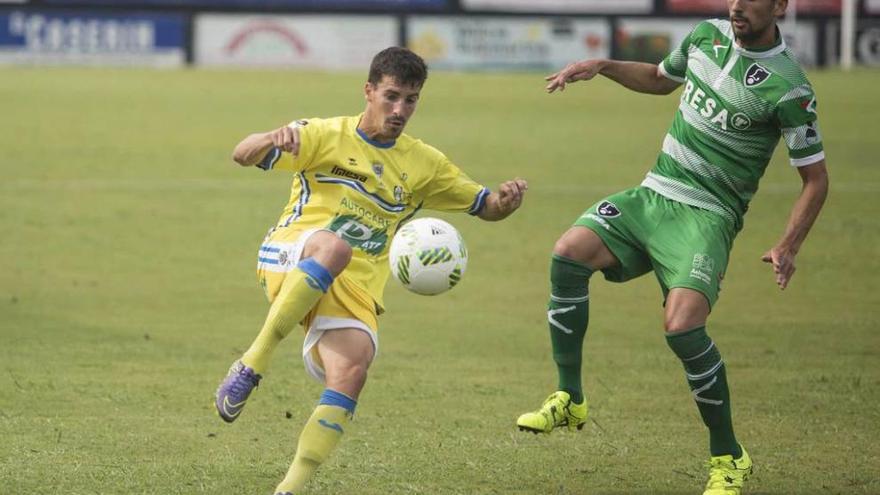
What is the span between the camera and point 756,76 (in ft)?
26.8

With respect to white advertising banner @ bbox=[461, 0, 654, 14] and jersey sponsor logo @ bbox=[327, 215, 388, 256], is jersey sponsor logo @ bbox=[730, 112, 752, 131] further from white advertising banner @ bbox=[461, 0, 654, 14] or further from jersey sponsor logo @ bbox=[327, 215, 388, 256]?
white advertising banner @ bbox=[461, 0, 654, 14]

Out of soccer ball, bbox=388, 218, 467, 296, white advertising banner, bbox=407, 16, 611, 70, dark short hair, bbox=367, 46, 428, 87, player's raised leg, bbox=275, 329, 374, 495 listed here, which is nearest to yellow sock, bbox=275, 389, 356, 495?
player's raised leg, bbox=275, 329, 374, 495

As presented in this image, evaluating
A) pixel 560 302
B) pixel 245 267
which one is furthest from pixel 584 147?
pixel 560 302

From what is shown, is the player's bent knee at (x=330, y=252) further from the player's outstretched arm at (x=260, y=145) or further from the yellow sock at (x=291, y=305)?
the player's outstretched arm at (x=260, y=145)

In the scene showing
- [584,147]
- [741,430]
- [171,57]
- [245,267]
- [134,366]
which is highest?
[741,430]

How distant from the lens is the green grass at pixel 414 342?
8453mm

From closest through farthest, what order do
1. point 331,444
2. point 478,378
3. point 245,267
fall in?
point 331,444
point 478,378
point 245,267

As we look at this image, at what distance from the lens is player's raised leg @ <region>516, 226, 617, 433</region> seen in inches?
336

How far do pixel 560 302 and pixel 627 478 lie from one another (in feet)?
3.38

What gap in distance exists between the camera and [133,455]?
8438 mm

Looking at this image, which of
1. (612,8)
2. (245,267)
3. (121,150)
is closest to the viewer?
(245,267)

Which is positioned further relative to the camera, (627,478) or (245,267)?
(245,267)

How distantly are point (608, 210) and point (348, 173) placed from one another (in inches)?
61.4

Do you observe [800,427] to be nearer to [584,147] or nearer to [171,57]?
[584,147]
